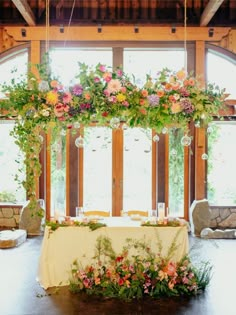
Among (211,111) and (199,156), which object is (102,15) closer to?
(199,156)

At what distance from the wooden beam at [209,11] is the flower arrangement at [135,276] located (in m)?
4.68

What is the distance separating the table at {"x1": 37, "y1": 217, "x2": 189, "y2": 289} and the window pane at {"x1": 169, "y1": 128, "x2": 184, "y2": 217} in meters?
3.72

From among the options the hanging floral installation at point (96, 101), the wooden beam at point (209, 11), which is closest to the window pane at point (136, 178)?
the wooden beam at point (209, 11)

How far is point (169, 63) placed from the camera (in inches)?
333

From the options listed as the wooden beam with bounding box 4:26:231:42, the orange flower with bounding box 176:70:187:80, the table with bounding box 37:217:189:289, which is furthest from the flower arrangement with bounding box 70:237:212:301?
the wooden beam with bounding box 4:26:231:42

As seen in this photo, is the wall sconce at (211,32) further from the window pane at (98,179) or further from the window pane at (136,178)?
the window pane at (98,179)

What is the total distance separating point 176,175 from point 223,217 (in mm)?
1298

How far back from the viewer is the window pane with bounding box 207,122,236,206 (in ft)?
27.6

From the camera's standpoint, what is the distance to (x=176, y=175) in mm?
8305

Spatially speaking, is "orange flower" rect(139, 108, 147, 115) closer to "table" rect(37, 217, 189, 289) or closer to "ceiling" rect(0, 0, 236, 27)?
"table" rect(37, 217, 189, 289)

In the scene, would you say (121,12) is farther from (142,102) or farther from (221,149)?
(142,102)

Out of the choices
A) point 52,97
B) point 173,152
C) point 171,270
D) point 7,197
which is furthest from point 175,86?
point 7,197

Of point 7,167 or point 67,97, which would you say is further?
point 7,167

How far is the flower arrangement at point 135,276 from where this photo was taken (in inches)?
169
